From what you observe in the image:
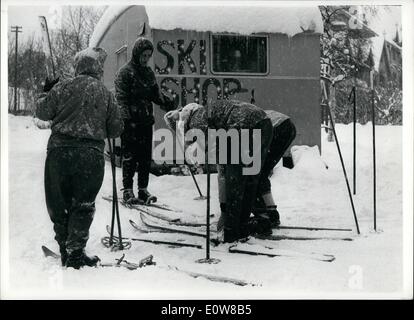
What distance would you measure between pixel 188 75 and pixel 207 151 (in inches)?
39.0

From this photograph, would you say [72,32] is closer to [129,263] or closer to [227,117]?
[227,117]

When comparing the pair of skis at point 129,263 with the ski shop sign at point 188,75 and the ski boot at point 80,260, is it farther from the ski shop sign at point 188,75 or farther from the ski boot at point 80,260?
the ski shop sign at point 188,75

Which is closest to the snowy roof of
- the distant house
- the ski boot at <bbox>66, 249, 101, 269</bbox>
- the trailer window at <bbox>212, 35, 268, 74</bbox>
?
the distant house

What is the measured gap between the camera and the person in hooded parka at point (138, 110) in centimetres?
532

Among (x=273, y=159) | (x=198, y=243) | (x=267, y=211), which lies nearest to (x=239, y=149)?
(x=273, y=159)

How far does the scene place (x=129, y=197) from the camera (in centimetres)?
537

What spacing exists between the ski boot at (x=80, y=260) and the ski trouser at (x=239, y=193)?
43.8 inches

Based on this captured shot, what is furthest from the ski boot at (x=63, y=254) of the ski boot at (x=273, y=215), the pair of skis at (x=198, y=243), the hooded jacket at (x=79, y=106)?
the ski boot at (x=273, y=215)

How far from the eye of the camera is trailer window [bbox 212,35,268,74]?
5.63 meters

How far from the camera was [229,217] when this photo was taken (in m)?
4.91

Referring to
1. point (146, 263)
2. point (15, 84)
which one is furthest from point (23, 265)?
point (15, 84)

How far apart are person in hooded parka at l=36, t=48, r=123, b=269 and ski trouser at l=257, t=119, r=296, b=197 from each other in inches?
57.9

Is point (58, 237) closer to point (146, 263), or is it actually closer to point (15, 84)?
point (146, 263)
